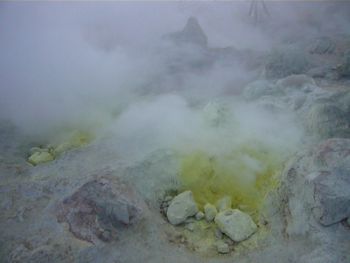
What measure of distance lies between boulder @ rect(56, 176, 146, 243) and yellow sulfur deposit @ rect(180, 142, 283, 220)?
775mm

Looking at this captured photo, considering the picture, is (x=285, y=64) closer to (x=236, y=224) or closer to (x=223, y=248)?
(x=236, y=224)

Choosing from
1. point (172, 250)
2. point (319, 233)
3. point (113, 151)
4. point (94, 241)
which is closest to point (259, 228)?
point (319, 233)

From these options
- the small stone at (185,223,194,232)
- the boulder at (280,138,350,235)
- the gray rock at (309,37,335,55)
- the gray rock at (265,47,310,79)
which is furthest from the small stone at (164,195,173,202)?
the gray rock at (309,37,335,55)

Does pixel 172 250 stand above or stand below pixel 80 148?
below

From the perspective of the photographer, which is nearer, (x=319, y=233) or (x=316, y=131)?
(x=319, y=233)

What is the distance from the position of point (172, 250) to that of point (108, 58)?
536 cm

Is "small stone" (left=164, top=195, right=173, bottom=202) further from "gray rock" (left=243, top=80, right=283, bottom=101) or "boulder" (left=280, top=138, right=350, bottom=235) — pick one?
"gray rock" (left=243, top=80, right=283, bottom=101)

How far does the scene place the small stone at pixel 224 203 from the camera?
4.10m

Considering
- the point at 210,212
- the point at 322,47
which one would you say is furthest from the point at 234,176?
the point at 322,47

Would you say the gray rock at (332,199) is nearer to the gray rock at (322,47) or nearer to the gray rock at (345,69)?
the gray rock at (345,69)

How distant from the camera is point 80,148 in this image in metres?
4.80

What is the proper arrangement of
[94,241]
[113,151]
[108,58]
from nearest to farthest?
1. [94,241]
2. [113,151]
3. [108,58]

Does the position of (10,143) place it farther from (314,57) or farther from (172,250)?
(314,57)

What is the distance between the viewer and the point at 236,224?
3768 mm
